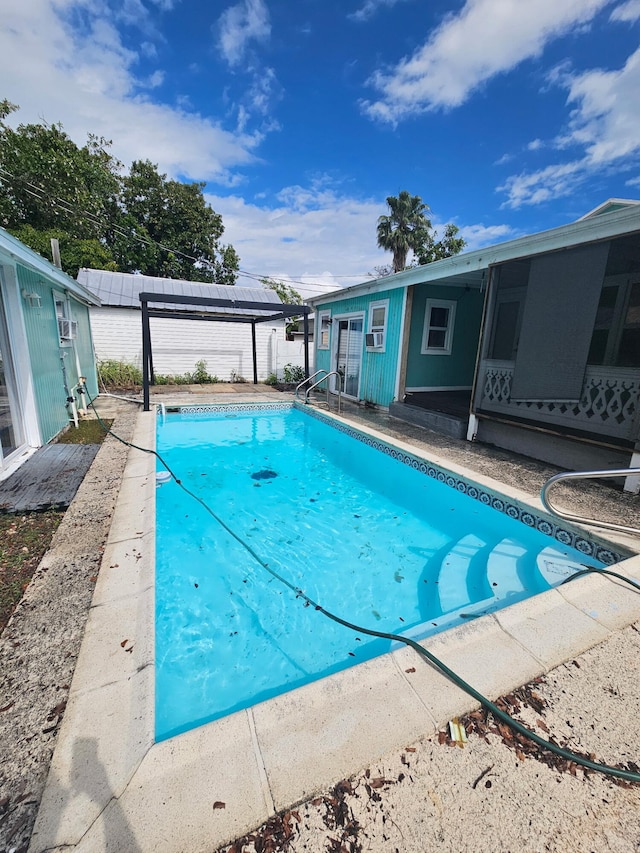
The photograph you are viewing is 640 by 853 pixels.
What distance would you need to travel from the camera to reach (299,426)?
794 centimetres

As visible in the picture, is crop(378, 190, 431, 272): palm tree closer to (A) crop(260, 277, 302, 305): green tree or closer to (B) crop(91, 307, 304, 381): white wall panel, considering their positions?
(A) crop(260, 277, 302, 305): green tree

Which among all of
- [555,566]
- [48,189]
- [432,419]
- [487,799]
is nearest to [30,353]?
[487,799]

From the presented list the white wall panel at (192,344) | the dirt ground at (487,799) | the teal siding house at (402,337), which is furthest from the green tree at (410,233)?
the dirt ground at (487,799)

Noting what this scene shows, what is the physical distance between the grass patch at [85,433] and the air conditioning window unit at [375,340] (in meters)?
5.77

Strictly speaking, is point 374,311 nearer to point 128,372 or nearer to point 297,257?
point 128,372

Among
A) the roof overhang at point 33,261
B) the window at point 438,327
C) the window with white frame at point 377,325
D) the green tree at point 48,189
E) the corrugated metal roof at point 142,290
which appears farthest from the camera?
the green tree at point 48,189

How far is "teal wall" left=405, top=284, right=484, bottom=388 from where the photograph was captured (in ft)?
27.9

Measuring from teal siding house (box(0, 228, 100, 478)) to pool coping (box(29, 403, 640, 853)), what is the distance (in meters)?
3.40

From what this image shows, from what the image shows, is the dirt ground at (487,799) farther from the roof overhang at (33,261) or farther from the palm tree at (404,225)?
the palm tree at (404,225)

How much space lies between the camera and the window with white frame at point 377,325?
8070 millimetres

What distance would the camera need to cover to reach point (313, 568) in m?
3.30

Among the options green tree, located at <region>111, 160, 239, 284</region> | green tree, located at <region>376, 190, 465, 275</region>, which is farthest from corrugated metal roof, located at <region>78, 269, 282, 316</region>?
green tree, located at <region>376, 190, 465, 275</region>

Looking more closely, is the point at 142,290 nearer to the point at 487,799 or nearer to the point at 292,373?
the point at 292,373

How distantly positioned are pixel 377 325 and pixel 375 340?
35cm
